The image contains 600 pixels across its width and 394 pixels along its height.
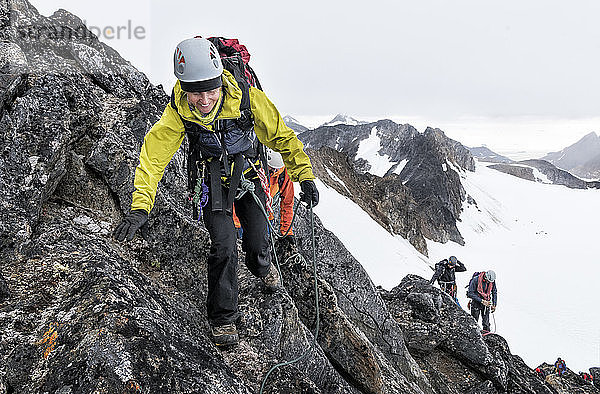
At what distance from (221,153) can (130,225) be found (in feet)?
4.50

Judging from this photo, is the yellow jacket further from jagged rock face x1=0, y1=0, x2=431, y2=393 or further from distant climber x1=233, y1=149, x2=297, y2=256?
distant climber x1=233, y1=149, x2=297, y2=256

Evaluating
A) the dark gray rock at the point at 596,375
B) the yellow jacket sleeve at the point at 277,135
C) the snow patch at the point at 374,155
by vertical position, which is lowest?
the dark gray rock at the point at 596,375

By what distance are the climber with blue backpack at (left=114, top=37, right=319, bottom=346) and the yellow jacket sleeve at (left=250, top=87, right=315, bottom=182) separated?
13 mm

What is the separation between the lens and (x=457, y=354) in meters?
10.6

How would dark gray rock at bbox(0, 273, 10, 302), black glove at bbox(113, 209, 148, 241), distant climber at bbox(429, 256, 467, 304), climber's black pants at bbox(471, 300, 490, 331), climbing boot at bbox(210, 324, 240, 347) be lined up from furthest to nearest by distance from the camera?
distant climber at bbox(429, 256, 467, 304) → climber's black pants at bbox(471, 300, 490, 331) → climbing boot at bbox(210, 324, 240, 347) → dark gray rock at bbox(0, 273, 10, 302) → black glove at bbox(113, 209, 148, 241)

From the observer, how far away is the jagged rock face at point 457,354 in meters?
10.1

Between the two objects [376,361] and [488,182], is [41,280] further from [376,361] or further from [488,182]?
[488,182]

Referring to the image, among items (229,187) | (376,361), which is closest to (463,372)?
(376,361)

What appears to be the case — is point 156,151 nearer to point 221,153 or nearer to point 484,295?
point 221,153

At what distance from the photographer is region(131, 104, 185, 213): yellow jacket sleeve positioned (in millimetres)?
4516

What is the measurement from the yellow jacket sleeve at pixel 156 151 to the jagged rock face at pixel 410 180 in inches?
1287

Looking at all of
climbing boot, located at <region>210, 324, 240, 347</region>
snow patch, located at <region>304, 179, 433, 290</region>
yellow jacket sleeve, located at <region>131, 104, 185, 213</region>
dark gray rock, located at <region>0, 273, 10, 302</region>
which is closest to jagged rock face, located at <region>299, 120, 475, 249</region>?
snow patch, located at <region>304, 179, 433, 290</region>

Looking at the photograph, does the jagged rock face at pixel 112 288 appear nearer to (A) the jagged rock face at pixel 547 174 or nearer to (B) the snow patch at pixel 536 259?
(B) the snow patch at pixel 536 259

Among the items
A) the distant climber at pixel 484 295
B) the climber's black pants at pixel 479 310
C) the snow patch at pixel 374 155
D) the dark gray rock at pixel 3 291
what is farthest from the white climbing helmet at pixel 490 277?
the snow patch at pixel 374 155
